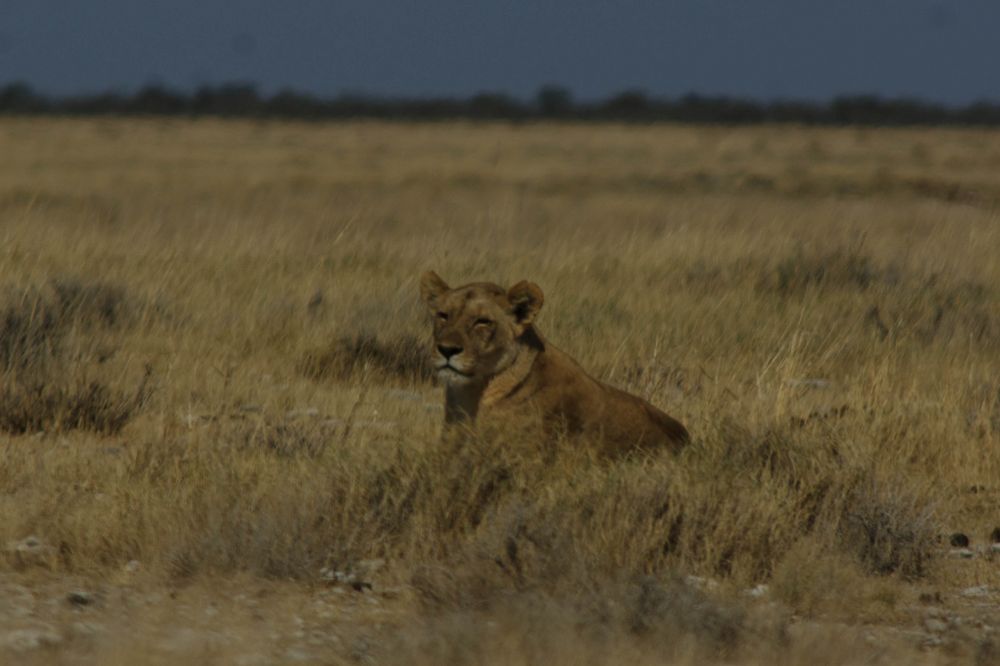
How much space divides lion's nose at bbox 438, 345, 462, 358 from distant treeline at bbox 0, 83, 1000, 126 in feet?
309

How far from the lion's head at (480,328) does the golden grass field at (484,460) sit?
1.32ft

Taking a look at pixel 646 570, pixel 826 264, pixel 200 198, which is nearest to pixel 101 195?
pixel 200 198

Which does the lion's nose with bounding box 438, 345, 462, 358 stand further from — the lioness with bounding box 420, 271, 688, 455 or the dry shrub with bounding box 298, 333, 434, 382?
the dry shrub with bounding box 298, 333, 434, 382

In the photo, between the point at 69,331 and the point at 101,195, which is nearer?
the point at 69,331

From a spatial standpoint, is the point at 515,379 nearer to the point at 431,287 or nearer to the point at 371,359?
the point at 431,287

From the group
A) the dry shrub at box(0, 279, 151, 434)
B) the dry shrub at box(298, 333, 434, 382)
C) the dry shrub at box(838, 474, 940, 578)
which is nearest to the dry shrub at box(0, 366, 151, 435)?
the dry shrub at box(0, 279, 151, 434)

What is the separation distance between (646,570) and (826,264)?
31.3 feet

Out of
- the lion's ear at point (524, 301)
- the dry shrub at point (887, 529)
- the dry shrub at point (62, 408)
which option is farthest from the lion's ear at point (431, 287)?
the dry shrub at point (887, 529)

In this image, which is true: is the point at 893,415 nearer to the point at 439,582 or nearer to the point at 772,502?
the point at 772,502

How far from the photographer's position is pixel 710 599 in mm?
5641

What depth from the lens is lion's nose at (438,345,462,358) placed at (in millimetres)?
7492

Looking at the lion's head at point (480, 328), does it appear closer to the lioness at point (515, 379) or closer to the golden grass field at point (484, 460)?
the lioness at point (515, 379)

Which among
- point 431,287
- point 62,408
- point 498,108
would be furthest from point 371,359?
point 498,108

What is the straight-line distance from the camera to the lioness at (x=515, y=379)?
296 inches
